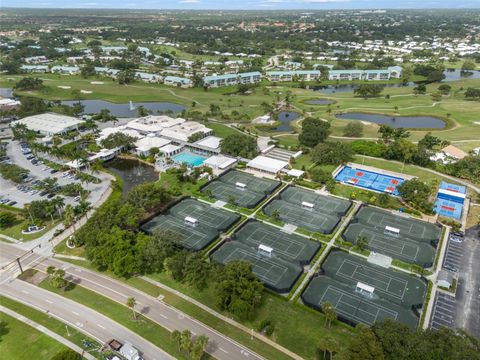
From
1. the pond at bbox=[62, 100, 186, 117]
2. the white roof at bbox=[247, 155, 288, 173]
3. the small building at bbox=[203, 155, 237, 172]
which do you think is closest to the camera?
the white roof at bbox=[247, 155, 288, 173]

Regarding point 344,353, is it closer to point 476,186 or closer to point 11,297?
point 11,297

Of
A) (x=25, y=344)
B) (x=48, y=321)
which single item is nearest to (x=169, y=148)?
(x=48, y=321)

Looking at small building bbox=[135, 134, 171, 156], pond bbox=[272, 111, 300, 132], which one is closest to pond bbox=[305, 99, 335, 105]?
pond bbox=[272, 111, 300, 132]

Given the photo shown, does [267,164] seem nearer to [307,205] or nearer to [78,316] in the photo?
[307,205]

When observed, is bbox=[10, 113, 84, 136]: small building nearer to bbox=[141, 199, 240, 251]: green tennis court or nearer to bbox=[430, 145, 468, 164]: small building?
bbox=[141, 199, 240, 251]: green tennis court

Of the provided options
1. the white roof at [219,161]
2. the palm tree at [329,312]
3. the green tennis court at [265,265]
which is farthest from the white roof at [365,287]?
the white roof at [219,161]

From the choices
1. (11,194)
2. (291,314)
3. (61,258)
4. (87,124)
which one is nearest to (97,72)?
(87,124)
